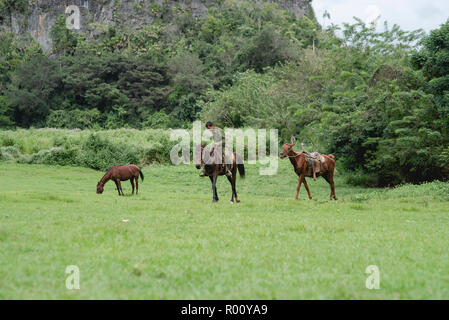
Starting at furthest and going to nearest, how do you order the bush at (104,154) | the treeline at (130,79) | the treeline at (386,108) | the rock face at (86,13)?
the rock face at (86,13)
the treeline at (130,79)
the bush at (104,154)
the treeline at (386,108)

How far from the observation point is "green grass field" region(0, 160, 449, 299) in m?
5.32

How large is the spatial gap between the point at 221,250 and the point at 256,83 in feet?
135

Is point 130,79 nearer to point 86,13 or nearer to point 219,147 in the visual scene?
point 86,13

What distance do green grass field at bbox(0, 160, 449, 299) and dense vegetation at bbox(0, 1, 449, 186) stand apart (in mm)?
8506

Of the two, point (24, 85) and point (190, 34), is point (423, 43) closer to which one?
point (24, 85)

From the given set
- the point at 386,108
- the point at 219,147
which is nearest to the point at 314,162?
the point at 219,147

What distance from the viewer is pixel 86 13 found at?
314ft

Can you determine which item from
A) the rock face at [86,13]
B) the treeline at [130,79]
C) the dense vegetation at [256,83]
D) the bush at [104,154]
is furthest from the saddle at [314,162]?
the rock face at [86,13]

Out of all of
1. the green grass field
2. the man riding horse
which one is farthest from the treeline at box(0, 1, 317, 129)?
the green grass field

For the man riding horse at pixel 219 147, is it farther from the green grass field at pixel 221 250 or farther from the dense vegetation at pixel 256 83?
the dense vegetation at pixel 256 83

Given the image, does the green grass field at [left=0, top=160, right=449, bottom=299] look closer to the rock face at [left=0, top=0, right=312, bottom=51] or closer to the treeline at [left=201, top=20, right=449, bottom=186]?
the treeline at [left=201, top=20, right=449, bottom=186]

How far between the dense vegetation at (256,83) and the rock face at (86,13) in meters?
2.55

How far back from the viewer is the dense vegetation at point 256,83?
71.7 ft

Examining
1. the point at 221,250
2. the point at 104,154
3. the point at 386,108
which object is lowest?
the point at 221,250
